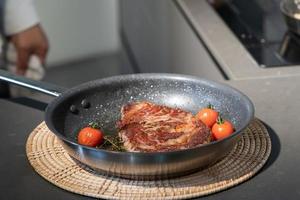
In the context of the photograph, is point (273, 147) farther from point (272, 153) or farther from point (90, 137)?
point (90, 137)

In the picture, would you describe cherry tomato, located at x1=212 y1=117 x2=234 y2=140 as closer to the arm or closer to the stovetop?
the stovetop

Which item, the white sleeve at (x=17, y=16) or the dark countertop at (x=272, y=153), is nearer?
the dark countertop at (x=272, y=153)

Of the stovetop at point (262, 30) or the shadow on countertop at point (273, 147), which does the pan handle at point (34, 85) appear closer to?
the shadow on countertop at point (273, 147)

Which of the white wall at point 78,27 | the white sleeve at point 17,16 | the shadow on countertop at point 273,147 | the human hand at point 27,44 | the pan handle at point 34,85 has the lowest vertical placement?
the white wall at point 78,27

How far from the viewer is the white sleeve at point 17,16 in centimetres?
166

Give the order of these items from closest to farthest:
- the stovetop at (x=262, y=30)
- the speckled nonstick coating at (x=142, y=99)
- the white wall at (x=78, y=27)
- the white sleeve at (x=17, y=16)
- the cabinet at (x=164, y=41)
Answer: the speckled nonstick coating at (x=142, y=99), the stovetop at (x=262, y=30), the cabinet at (x=164, y=41), the white sleeve at (x=17, y=16), the white wall at (x=78, y=27)

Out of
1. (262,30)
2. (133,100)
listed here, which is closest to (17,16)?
(262,30)

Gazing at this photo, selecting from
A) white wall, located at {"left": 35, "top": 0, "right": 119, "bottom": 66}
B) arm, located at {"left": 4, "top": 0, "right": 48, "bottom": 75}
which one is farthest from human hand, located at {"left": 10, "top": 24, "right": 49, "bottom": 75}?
white wall, located at {"left": 35, "top": 0, "right": 119, "bottom": 66}

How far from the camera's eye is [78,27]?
9.68 feet

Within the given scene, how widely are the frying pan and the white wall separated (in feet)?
6.18

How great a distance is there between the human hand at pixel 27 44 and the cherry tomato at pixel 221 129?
875 millimetres

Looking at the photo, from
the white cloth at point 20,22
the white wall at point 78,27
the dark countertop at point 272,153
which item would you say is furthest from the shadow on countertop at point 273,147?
the white wall at point 78,27

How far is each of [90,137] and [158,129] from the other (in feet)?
0.31

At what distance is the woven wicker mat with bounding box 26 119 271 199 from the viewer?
2.70 ft
